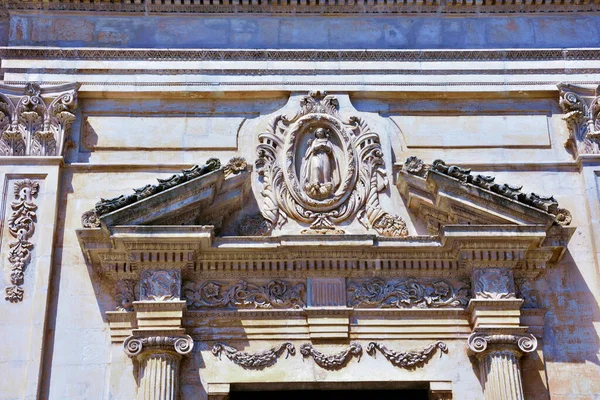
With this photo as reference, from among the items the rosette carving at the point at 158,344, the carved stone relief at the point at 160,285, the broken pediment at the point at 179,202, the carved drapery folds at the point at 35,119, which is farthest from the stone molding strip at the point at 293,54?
the rosette carving at the point at 158,344

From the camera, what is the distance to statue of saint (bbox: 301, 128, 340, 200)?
13.2 m

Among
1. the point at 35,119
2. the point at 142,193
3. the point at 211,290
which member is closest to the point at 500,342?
the point at 211,290

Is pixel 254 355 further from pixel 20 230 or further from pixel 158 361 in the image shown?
pixel 20 230

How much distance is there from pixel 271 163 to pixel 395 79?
1.94 meters

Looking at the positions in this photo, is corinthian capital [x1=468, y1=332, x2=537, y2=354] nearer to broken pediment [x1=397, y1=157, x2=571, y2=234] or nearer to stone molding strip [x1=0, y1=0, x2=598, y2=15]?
broken pediment [x1=397, y1=157, x2=571, y2=234]

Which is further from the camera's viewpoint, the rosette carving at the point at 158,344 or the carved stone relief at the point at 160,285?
the carved stone relief at the point at 160,285

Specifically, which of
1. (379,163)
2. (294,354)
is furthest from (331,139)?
(294,354)

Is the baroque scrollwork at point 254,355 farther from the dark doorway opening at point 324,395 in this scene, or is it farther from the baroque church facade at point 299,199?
the dark doorway opening at point 324,395

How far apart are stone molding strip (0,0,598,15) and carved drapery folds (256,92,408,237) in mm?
1385

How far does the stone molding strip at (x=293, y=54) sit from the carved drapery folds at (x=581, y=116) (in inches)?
22.4

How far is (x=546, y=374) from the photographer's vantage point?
12.4 metres

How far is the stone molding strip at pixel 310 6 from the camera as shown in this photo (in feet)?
47.5

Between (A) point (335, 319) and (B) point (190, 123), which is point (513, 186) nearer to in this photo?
(A) point (335, 319)

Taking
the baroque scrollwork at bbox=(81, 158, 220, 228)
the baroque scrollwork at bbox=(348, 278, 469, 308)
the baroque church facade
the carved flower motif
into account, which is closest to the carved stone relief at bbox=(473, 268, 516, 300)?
the baroque church facade
